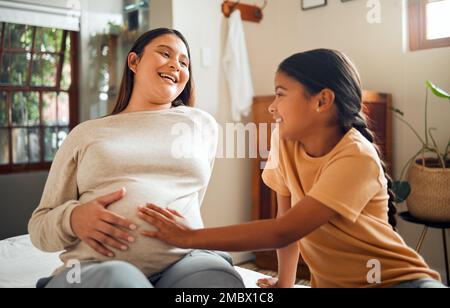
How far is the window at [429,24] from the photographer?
6.19 feet

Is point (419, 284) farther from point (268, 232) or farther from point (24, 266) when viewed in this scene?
point (24, 266)

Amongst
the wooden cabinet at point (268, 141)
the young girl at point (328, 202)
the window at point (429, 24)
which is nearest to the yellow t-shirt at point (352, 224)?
the young girl at point (328, 202)

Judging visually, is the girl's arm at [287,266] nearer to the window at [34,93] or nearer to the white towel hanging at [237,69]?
the white towel hanging at [237,69]

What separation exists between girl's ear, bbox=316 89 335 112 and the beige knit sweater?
296 mm

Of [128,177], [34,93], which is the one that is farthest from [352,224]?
[34,93]

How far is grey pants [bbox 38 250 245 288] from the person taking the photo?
653 millimetres

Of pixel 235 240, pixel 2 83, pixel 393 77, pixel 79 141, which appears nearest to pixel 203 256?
pixel 235 240

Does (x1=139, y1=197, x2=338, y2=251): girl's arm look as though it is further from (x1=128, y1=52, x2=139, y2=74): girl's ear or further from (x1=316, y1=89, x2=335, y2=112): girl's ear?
(x1=128, y1=52, x2=139, y2=74): girl's ear

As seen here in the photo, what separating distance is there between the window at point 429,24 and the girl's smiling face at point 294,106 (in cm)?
139

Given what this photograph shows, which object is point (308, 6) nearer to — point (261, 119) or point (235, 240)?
point (261, 119)

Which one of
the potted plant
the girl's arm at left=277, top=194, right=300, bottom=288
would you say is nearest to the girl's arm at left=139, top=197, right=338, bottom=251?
the girl's arm at left=277, top=194, right=300, bottom=288

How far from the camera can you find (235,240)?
73 centimetres

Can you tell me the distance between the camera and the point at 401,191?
1.80 meters
